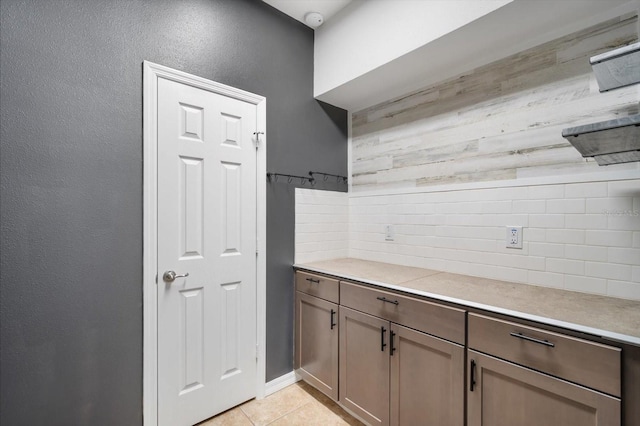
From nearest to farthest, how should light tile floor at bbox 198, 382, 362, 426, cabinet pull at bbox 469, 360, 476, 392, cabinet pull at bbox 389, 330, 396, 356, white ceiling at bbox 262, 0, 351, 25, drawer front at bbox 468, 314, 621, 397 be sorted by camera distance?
drawer front at bbox 468, 314, 621, 397 < cabinet pull at bbox 469, 360, 476, 392 < cabinet pull at bbox 389, 330, 396, 356 < light tile floor at bbox 198, 382, 362, 426 < white ceiling at bbox 262, 0, 351, 25

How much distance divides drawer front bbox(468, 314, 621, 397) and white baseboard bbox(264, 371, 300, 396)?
150 centimetres

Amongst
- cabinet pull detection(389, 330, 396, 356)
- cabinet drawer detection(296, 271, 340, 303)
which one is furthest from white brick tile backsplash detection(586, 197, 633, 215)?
cabinet drawer detection(296, 271, 340, 303)

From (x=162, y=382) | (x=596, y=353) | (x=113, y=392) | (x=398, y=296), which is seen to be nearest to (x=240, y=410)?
(x=162, y=382)

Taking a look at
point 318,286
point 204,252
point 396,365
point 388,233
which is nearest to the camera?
point 396,365

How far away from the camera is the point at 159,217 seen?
68.2 inches

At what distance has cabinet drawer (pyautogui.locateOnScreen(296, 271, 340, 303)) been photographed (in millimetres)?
1987

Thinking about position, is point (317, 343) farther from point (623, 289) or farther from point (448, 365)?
point (623, 289)

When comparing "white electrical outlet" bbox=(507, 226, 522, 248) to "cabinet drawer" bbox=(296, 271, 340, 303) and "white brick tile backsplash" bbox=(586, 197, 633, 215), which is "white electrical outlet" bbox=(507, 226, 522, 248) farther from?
"cabinet drawer" bbox=(296, 271, 340, 303)

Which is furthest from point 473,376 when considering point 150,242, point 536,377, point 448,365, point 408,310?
point 150,242

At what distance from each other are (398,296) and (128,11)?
2129 mm

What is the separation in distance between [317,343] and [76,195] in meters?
1.68

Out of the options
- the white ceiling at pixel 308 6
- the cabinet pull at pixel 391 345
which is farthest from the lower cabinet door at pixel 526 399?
the white ceiling at pixel 308 6

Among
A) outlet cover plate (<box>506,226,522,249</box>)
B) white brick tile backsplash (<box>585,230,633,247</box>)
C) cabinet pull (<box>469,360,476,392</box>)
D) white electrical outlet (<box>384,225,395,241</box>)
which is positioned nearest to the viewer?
cabinet pull (<box>469,360,476,392</box>)

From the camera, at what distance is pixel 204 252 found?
189cm
